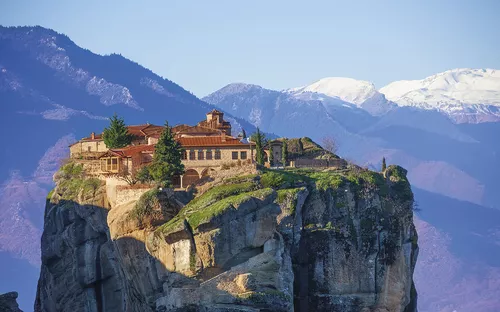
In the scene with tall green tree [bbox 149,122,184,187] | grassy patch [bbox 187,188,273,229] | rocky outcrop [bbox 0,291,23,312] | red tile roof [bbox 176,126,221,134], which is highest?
red tile roof [bbox 176,126,221,134]

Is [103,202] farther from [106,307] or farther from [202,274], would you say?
[202,274]

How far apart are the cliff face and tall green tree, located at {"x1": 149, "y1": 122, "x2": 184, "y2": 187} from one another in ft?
8.55

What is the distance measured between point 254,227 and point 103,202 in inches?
781

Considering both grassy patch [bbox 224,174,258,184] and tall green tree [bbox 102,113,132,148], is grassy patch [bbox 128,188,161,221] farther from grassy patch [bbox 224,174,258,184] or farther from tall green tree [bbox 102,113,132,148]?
tall green tree [bbox 102,113,132,148]

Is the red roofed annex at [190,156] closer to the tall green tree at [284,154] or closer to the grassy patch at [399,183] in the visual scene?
the tall green tree at [284,154]

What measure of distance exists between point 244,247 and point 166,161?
44.5 ft

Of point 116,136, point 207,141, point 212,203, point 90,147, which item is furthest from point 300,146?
point 212,203

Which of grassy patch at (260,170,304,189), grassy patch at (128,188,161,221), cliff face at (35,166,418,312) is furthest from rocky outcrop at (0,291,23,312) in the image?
grassy patch at (260,170,304,189)

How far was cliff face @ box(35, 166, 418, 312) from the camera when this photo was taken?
360 feet

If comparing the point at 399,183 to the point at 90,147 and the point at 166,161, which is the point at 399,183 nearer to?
the point at 166,161

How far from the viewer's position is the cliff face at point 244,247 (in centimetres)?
10962

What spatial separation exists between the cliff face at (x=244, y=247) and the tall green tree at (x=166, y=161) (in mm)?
2605

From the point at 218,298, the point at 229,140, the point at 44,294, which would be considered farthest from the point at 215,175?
the point at 44,294

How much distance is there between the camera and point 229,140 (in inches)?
5054
